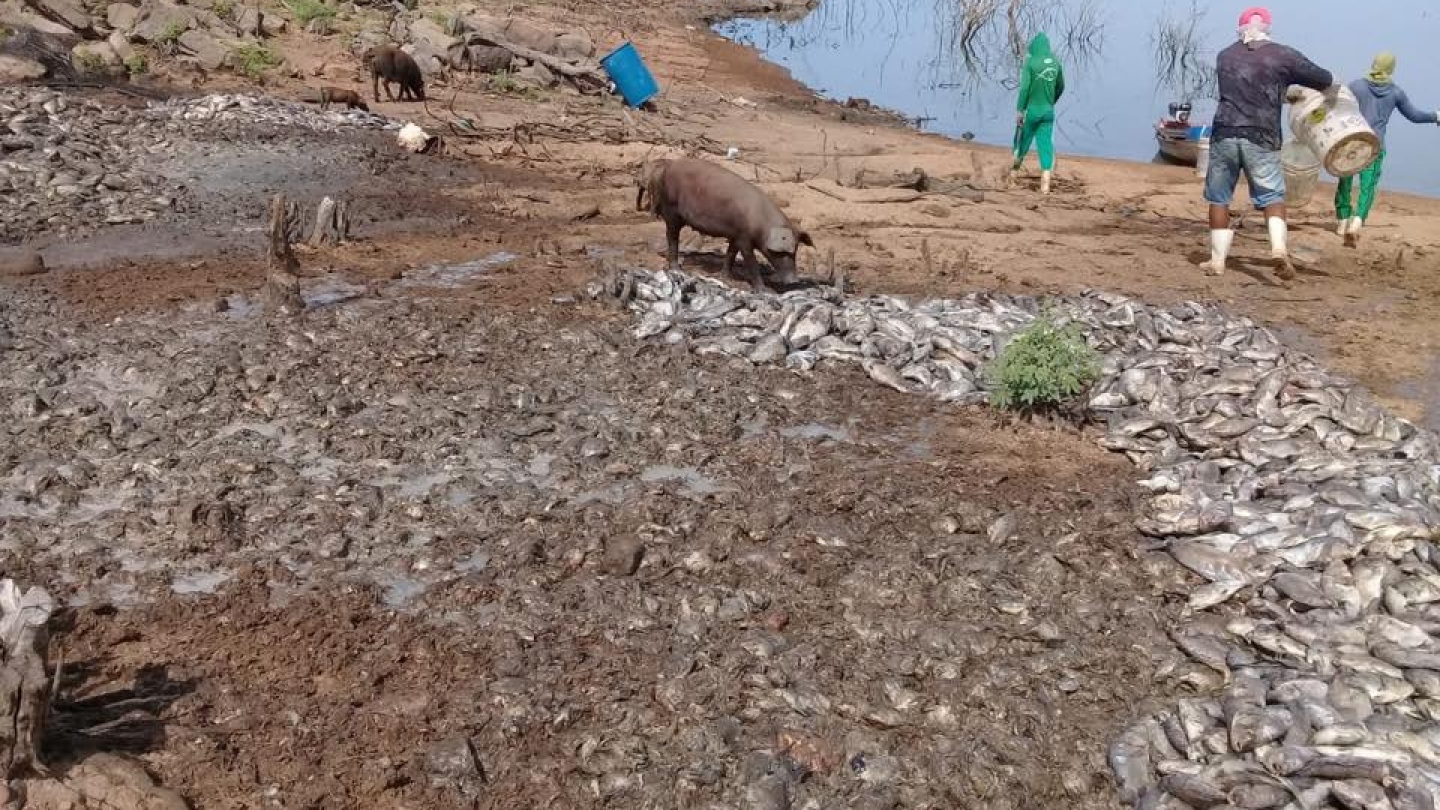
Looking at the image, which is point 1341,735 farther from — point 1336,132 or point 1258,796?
point 1336,132

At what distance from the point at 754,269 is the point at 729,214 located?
0.46 m

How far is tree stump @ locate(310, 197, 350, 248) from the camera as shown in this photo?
32.1 feet

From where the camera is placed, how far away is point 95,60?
15.7m

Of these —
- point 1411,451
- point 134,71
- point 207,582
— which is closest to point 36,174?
point 134,71

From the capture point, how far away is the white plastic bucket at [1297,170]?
1027cm

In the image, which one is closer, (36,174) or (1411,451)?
(1411,451)

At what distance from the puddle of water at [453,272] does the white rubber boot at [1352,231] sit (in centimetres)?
815

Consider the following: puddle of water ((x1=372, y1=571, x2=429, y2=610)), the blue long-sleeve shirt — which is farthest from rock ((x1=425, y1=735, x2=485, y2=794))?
the blue long-sleeve shirt

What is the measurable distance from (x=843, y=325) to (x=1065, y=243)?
4.22m

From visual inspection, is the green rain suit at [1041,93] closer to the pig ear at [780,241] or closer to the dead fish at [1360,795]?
the pig ear at [780,241]

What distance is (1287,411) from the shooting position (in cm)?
666

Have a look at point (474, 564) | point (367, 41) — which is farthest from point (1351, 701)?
point (367, 41)

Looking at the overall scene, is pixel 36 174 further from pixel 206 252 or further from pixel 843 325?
pixel 843 325

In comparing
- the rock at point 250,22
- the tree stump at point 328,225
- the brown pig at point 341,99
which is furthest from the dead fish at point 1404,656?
the rock at point 250,22
